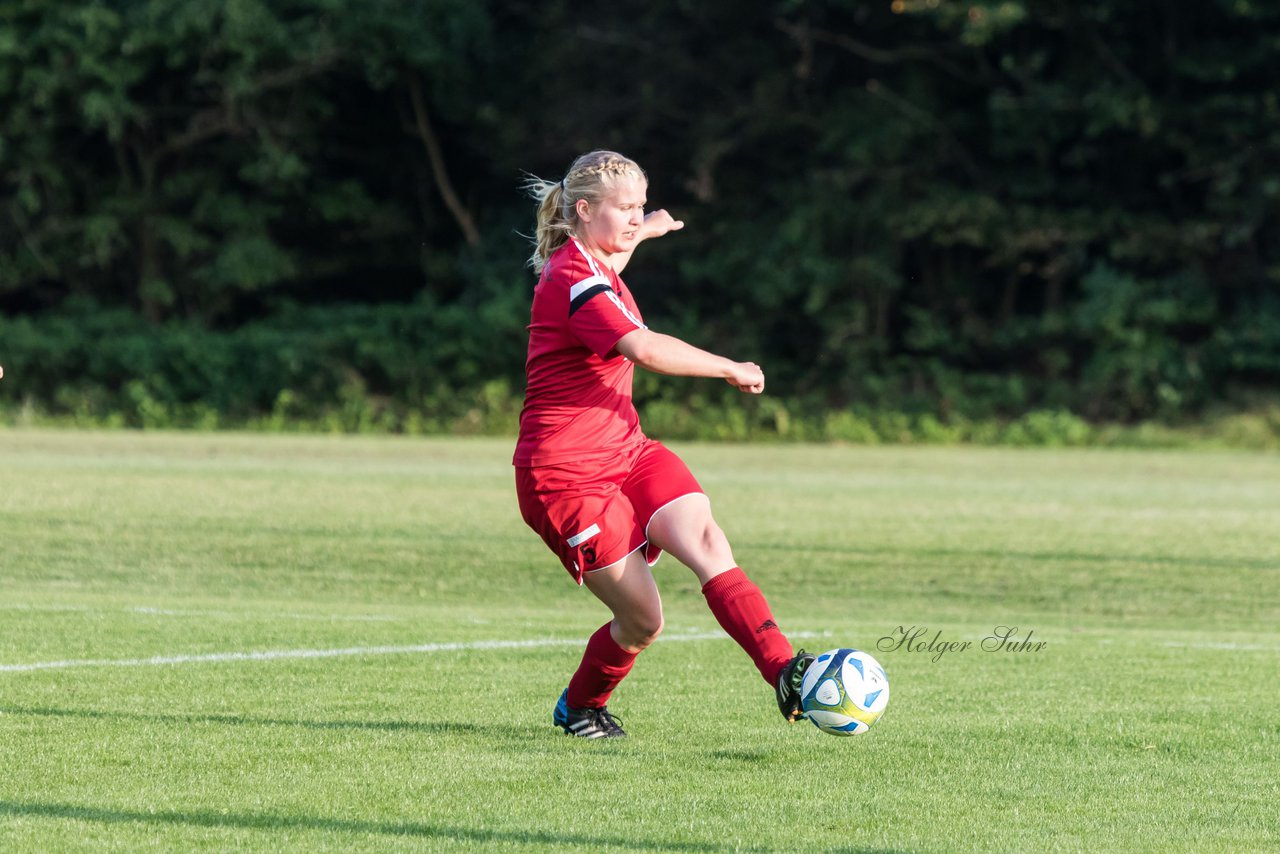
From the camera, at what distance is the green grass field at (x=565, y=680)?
4.41 meters

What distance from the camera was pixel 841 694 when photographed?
4.95 metres

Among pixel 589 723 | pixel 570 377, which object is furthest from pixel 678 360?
pixel 589 723

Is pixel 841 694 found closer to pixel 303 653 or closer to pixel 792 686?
pixel 792 686

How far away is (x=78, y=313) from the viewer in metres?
40.3

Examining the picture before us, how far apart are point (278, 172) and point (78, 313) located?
20.6ft

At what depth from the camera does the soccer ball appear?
496 centimetres

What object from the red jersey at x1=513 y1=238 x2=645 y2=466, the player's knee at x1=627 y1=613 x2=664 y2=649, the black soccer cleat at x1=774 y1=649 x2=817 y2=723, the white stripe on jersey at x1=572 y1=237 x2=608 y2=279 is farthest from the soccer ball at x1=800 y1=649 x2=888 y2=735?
the white stripe on jersey at x1=572 y1=237 x2=608 y2=279

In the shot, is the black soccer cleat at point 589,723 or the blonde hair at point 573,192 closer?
the blonde hair at point 573,192

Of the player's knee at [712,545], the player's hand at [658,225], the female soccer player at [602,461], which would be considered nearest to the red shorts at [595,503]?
the female soccer player at [602,461]

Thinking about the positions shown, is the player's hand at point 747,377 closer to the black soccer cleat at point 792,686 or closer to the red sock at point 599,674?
the black soccer cleat at point 792,686

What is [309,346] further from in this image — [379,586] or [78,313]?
[379,586]

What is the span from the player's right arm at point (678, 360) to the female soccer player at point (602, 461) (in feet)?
0.17

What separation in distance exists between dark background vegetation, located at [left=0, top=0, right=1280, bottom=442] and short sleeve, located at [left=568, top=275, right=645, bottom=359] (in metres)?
27.3

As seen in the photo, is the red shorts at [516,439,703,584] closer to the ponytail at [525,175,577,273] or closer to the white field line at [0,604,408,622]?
the ponytail at [525,175,577,273]
